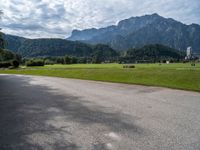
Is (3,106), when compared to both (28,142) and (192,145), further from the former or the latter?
(192,145)

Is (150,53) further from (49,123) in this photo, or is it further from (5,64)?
(49,123)

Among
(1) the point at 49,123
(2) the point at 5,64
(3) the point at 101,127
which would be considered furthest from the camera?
(2) the point at 5,64

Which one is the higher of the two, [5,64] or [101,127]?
[101,127]

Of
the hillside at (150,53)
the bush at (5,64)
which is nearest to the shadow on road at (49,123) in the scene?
the bush at (5,64)

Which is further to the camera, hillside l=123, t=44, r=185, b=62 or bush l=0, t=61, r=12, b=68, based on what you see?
hillside l=123, t=44, r=185, b=62

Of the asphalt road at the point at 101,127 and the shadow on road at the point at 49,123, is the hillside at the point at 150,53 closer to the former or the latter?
the shadow on road at the point at 49,123

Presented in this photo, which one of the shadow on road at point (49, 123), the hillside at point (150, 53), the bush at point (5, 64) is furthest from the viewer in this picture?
the hillside at point (150, 53)

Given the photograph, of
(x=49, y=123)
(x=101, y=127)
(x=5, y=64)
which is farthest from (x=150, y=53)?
(x=101, y=127)

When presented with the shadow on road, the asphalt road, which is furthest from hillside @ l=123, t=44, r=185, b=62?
the asphalt road

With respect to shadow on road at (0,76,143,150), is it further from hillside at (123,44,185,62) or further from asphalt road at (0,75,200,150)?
hillside at (123,44,185,62)

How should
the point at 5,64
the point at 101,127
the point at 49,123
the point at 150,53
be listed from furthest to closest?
the point at 150,53
the point at 5,64
the point at 49,123
the point at 101,127

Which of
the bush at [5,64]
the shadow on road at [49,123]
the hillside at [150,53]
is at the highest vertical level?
the hillside at [150,53]

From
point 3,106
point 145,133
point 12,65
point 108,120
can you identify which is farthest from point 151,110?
point 12,65

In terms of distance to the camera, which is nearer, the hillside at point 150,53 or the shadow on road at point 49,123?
the shadow on road at point 49,123
